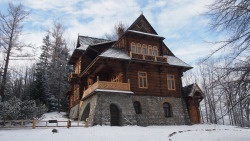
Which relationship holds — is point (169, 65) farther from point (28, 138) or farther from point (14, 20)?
point (14, 20)

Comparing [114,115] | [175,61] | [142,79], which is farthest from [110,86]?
[175,61]

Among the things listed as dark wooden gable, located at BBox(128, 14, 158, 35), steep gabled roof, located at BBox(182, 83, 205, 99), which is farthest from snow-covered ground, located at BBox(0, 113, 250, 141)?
dark wooden gable, located at BBox(128, 14, 158, 35)

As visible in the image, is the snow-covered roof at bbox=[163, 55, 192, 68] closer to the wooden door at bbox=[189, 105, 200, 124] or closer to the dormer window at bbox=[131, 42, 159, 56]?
the dormer window at bbox=[131, 42, 159, 56]

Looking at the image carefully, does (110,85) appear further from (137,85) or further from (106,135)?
(106,135)

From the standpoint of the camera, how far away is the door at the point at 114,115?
64.0 feet

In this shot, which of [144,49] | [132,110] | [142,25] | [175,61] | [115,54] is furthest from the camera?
[175,61]

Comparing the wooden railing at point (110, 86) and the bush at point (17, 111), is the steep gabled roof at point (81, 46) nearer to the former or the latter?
the wooden railing at point (110, 86)

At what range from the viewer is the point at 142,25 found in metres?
24.9

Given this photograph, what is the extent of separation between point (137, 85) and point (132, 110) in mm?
3223

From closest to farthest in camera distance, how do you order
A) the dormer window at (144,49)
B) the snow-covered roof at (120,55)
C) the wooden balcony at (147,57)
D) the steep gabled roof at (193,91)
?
the snow-covered roof at (120,55) → the wooden balcony at (147,57) → the dormer window at (144,49) → the steep gabled roof at (193,91)

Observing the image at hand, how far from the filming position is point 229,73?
7035 millimetres

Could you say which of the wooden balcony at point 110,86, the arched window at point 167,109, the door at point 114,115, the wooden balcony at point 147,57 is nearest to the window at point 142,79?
the wooden balcony at point 147,57

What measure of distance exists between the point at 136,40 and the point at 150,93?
6442 mm

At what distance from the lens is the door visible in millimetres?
19516
